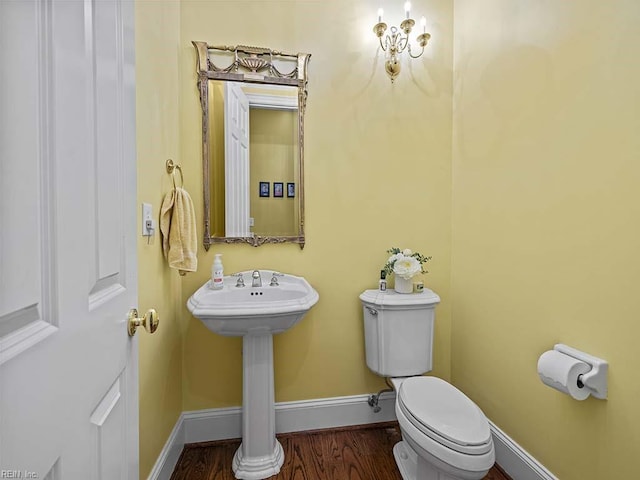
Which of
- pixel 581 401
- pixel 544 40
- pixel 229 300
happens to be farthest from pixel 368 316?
pixel 544 40

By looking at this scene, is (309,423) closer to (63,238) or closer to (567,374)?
(567,374)

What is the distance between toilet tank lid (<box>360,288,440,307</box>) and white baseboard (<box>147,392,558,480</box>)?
2.14ft

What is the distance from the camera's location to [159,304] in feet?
4.46

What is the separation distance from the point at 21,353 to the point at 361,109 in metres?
1.83

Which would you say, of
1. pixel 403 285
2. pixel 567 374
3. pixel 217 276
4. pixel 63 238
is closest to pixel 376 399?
pixel 403 285

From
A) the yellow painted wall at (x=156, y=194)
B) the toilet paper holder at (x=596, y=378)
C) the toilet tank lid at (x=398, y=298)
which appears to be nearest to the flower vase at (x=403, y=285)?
the toilet tank lid at (x=398, y=298)

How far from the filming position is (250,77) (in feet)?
5.61

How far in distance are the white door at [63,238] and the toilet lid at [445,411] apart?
101 cm

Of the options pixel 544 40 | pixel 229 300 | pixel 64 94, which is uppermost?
pixel 544 40

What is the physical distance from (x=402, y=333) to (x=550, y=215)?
2.92ft

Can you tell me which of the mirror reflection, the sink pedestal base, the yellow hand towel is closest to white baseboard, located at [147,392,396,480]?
the sink pedestal base

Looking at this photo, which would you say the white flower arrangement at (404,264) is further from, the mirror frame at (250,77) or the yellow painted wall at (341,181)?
the mirror frame at (250,77)

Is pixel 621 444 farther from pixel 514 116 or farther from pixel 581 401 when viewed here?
pixel 514 116

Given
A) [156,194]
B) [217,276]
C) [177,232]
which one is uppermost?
[156,194]
